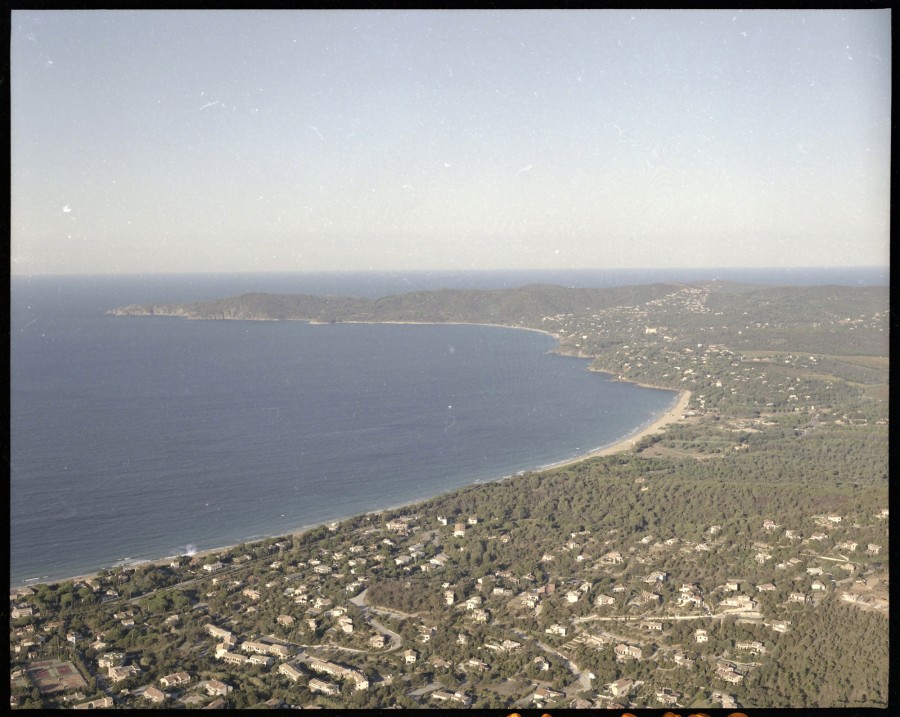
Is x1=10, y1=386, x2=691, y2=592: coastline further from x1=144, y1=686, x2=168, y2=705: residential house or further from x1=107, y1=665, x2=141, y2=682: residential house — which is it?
x1=144, y1=686, x2=168, y2=705: residential house

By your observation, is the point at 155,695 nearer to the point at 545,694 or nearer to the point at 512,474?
the point at 545,694

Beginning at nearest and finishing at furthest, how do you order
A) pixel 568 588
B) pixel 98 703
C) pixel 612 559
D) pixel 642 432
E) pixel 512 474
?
pixel 98 703 < pixel 568 588 < pixel 612 559 < pixel 512 474 < pixel 642 432

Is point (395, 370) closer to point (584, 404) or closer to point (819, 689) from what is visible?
point (584, 404)

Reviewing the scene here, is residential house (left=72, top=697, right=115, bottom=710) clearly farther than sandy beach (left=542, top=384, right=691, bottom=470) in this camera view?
No

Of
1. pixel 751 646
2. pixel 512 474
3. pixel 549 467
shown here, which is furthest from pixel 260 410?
pixel 751 646

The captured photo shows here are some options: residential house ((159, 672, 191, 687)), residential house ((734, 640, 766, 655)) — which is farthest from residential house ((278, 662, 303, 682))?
residential house ((734, 640, 766, 655))
